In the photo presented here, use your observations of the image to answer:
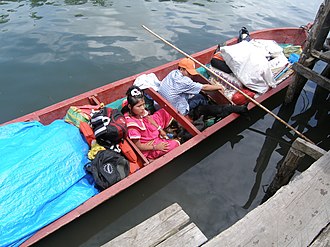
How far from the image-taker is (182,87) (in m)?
4.55

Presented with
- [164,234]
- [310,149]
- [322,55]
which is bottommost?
[310,149]

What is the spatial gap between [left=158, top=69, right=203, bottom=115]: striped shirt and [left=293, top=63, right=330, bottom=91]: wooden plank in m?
2.11

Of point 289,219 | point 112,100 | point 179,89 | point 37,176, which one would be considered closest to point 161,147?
point 179,89

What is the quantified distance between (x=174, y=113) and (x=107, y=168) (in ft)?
4.96

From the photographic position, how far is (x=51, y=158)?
332cm

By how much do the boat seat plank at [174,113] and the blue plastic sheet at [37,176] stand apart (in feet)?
4.91

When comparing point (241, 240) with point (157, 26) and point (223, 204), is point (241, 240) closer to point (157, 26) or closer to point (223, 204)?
point (223, 204)

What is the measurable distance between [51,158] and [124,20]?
290 inches

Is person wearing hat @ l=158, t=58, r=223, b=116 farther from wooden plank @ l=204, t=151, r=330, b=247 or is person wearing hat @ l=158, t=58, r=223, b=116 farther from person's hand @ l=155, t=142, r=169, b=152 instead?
wooden plank @ l=204, t=151, r=330, b=247

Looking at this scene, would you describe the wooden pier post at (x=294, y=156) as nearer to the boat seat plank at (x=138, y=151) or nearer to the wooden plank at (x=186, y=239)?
the boat seat plank at (x=138, y=151)

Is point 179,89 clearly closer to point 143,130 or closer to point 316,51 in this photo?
point 143,130

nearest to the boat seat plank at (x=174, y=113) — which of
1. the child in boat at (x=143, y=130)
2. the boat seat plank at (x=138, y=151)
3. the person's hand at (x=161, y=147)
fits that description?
the child in boat at (x=143, y=130)

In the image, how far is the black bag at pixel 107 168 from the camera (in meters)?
3.37

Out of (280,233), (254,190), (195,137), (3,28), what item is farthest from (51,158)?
(3,28)
